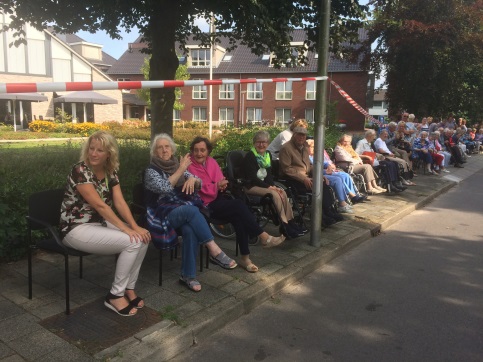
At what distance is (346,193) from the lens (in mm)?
7094

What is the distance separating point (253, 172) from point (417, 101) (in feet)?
62.9

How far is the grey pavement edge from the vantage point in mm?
2951

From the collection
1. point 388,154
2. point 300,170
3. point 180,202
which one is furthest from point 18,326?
point 388,154

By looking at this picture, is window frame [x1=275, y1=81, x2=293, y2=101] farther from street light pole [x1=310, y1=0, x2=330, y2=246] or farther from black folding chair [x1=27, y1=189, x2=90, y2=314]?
black folding chair [x1=27, y1=189, x2=90, y2=314]

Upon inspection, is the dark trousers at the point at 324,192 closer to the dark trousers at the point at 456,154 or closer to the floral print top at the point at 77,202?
the floral print top at the point at 77,202

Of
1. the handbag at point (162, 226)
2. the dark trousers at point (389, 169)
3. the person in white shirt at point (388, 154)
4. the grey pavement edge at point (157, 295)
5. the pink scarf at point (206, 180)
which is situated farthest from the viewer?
the person in white shirt at point (388, 154)

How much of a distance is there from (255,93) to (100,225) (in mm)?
46083

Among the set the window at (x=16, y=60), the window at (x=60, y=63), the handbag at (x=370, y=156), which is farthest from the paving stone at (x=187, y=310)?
the window at (x=60, y=63)

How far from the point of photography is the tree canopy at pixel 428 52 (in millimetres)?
19172

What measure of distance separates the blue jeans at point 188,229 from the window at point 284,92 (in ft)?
146

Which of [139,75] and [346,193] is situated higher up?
[139,75]

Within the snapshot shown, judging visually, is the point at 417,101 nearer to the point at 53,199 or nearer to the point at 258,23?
the point at 258,23

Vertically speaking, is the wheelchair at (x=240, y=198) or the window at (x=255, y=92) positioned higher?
the window at (x=255, y=92)

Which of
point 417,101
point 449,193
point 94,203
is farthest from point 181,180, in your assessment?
point 417,101
